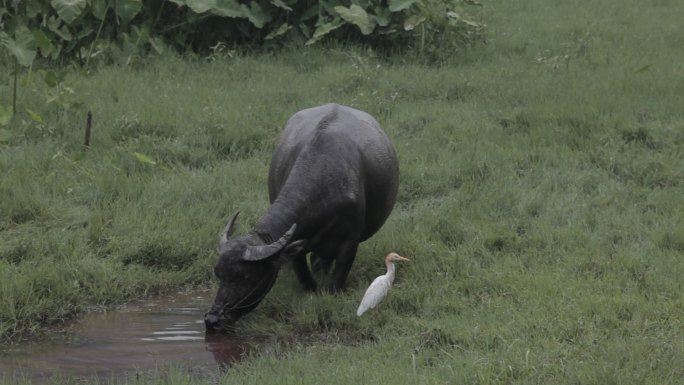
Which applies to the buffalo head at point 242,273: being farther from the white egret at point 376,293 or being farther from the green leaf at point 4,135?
the green leaf at point 4,135

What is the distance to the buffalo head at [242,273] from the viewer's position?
6.68 meters

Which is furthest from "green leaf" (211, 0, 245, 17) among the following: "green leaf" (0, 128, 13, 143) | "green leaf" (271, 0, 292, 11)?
"green leaf" (0, 128, 13, 143)

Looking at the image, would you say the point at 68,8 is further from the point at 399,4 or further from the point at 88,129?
the point at 399,4

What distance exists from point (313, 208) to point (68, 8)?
18.6ft

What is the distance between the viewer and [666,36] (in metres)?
14.1

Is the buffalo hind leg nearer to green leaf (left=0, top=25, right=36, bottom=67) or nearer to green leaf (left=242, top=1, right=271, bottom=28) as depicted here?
green leaf (left=0, top=25, right=36, bottom=67)

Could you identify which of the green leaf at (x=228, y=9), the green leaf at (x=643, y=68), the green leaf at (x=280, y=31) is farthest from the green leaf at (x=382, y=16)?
the green leaf at (x=643, y=68)

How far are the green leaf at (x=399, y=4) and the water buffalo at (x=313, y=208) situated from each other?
491 cm

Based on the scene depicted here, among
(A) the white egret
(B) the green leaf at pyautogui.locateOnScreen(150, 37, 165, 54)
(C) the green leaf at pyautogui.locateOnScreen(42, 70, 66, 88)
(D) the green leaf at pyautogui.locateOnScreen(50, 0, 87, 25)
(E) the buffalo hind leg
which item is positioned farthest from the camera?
(B) the green leaf at pyautogui.locateOnScreen(150, 37, 165, 54)

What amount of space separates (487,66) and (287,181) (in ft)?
19.7

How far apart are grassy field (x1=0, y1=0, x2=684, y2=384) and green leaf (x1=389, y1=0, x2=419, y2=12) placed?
1.98 feet

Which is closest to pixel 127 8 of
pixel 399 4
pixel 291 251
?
pixel 399 4

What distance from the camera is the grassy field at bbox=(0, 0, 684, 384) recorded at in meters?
6.34

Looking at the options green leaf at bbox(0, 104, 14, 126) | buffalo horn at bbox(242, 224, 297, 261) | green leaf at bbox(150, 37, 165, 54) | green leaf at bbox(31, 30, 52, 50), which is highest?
buffalo horn at bbox(242, 224, 297, 261)
